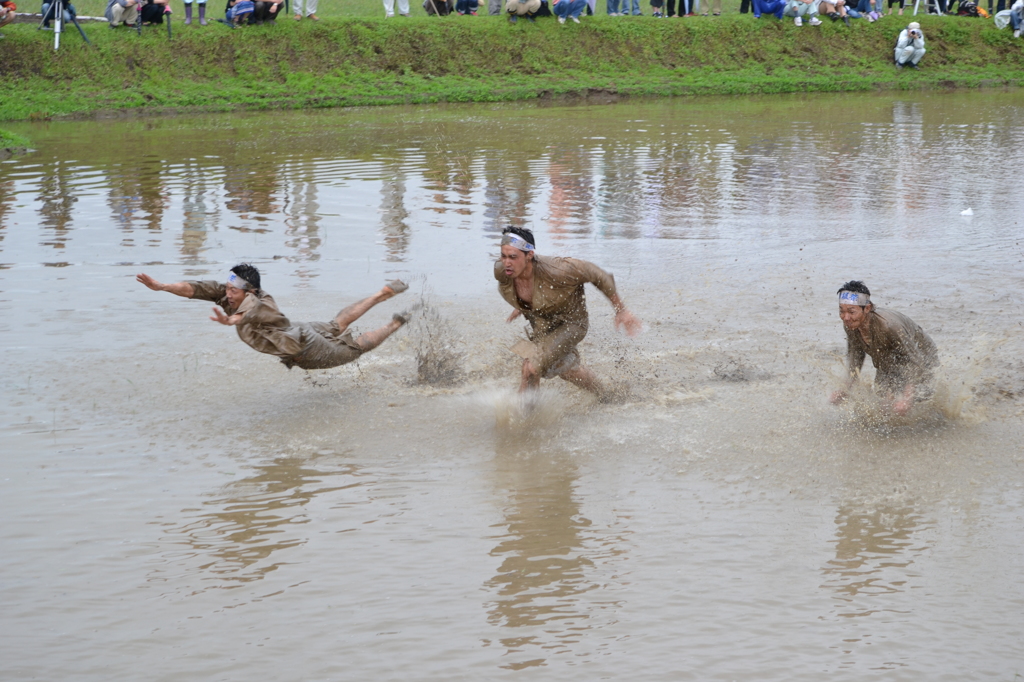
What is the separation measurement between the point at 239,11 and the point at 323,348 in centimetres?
1927

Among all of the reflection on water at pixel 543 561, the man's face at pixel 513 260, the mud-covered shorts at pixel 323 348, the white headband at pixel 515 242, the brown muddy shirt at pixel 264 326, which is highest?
the white headband at pixel 515 242

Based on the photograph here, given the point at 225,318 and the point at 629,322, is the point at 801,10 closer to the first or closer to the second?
the point at 629,322

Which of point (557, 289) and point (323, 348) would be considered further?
point (323, 348)

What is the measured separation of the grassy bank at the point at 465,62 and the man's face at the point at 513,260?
18294mm

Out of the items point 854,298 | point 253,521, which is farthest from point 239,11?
point 854,298

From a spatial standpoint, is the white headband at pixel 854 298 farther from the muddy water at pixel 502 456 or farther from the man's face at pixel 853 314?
the muddy water at pixel 502 456

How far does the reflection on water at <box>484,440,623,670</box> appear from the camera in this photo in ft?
15.9

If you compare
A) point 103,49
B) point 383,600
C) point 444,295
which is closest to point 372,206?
point 444,295

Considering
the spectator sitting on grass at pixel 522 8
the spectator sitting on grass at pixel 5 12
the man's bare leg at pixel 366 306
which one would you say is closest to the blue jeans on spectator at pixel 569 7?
the spectator sitting on grass at pixel 522 8

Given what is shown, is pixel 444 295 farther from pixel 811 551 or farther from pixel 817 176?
pixel 817 176

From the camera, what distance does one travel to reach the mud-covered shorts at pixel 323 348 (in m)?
7.48

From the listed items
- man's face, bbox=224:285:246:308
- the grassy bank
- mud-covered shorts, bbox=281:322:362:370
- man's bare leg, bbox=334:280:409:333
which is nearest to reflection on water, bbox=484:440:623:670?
mud-covered shorts, bbox=281:322:362:370

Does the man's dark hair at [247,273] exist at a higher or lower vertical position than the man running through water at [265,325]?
higher

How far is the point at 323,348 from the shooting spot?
7.55 metres
